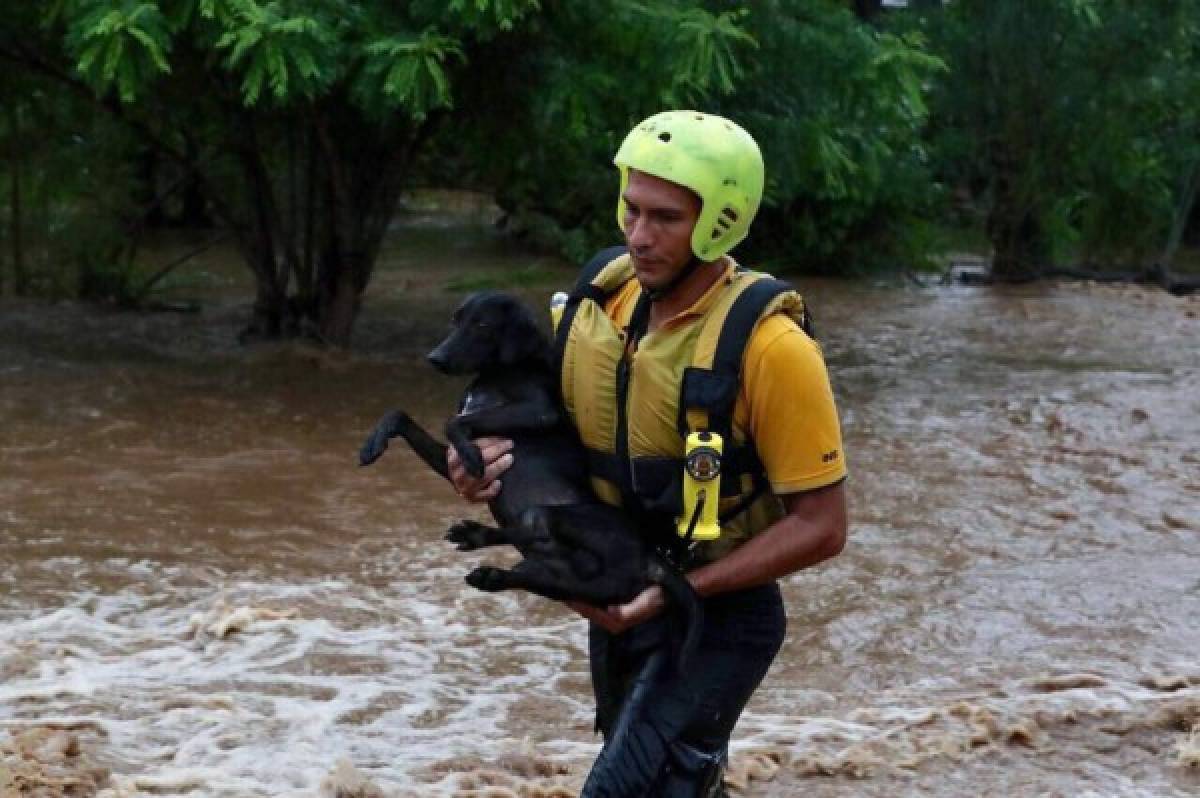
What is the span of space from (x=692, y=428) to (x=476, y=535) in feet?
1.68

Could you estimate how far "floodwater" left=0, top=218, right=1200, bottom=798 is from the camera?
561cm

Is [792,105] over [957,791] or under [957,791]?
over

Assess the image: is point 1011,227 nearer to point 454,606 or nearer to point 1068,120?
point 1068,120

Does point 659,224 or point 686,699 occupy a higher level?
point 659,224

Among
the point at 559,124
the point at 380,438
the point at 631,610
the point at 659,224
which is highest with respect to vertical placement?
the point at 659,224

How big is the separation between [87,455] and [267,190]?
12.9 ft

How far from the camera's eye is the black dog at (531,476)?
307cm

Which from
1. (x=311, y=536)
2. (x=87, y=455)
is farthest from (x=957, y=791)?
(x=87, y=455)


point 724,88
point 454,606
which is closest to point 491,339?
point 454,606

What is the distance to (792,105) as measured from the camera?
12.4 m

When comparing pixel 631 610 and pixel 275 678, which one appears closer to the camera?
pixel 631 610

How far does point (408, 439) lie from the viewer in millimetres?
3521

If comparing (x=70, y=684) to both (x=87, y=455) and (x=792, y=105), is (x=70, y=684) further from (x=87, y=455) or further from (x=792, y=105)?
(x=792, y=105)

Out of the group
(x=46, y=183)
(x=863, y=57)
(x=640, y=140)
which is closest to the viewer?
(x=640, y=140)
